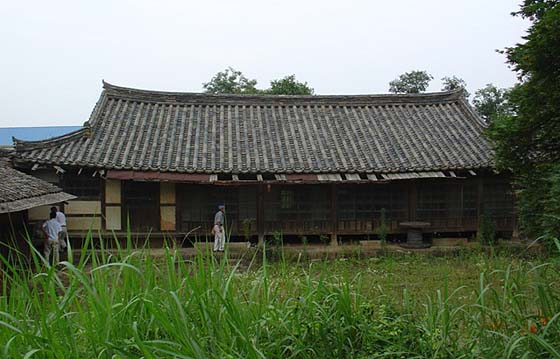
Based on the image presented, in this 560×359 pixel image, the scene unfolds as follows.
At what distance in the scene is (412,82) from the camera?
119ft

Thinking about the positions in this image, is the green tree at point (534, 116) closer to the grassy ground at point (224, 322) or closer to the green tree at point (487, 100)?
the grassy ground at point (224, 322)

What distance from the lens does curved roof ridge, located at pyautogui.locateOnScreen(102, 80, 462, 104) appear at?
50.9 ft

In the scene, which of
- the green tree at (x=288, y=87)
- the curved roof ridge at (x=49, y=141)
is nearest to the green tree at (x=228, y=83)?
the green tree at (x=288, y=87)

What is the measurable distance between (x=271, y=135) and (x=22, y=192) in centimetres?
719

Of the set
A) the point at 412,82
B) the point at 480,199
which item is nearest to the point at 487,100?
the point at 412,82

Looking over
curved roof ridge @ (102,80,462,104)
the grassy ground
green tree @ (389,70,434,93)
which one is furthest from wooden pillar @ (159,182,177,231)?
green tree @ (389,70,434,93)

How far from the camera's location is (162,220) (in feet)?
42.2

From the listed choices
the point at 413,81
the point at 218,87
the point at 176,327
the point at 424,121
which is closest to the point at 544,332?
the point at 176,327

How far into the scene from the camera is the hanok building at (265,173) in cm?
1244

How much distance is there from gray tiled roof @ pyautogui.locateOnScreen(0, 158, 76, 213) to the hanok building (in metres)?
0.83

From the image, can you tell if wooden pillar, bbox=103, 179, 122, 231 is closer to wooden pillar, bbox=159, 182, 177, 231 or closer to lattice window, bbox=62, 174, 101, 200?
lattice window, bbox=62, 174, 101, 200

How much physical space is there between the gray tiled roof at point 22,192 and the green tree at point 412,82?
98.2 ft

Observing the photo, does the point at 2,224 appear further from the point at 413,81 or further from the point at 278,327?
the point at 413,81

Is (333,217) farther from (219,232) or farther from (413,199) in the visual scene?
(219,232)
